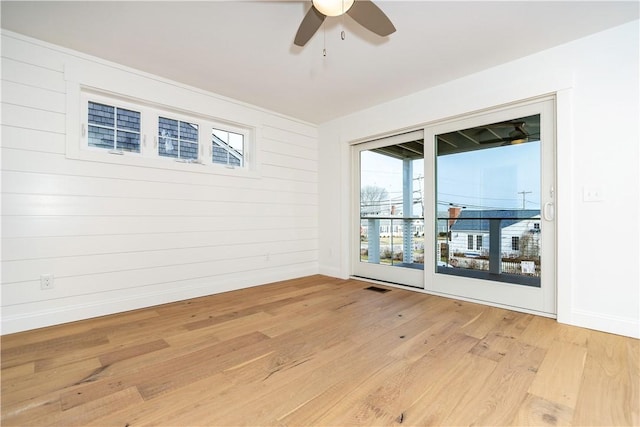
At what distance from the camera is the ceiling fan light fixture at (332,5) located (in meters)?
1.70

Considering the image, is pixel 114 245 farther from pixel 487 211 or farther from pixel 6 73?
pixel 487 211

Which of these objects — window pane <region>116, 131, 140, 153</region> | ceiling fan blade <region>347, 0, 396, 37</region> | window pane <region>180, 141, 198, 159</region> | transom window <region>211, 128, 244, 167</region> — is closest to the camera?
ceiling fan blade <region>347, 0, 396, 37</region>

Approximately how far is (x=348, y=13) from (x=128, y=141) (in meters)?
2.57

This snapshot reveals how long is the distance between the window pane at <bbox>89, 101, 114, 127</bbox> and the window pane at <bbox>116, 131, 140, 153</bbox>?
0.14 metres

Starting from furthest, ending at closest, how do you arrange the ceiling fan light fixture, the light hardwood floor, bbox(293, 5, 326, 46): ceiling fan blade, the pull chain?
the pull chain
bbox(293, 5, 326, 46): ceiling fan blade
the ceiling fan light fixture
the light hardwood floor

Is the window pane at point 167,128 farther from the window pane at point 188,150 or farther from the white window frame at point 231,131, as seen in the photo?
the white window frame at point 231,131

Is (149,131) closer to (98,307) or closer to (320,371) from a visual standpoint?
(98,307)

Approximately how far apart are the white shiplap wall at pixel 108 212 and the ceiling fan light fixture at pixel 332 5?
2275mm

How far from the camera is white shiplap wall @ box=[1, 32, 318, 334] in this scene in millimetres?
2436

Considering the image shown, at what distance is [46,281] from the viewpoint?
2533mm

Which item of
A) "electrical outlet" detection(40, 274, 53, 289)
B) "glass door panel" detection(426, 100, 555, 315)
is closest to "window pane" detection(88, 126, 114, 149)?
"electrical outlet" detection(40, 274, 53, 289)

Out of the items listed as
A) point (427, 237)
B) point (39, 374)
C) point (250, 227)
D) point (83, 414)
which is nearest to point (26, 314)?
point (39, 374)

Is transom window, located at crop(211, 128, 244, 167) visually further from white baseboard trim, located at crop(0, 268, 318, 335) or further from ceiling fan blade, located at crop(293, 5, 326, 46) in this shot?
ceiling fan blade, located at crop(293, 5, 326, 46)

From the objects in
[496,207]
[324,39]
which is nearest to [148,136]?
[324,39]
